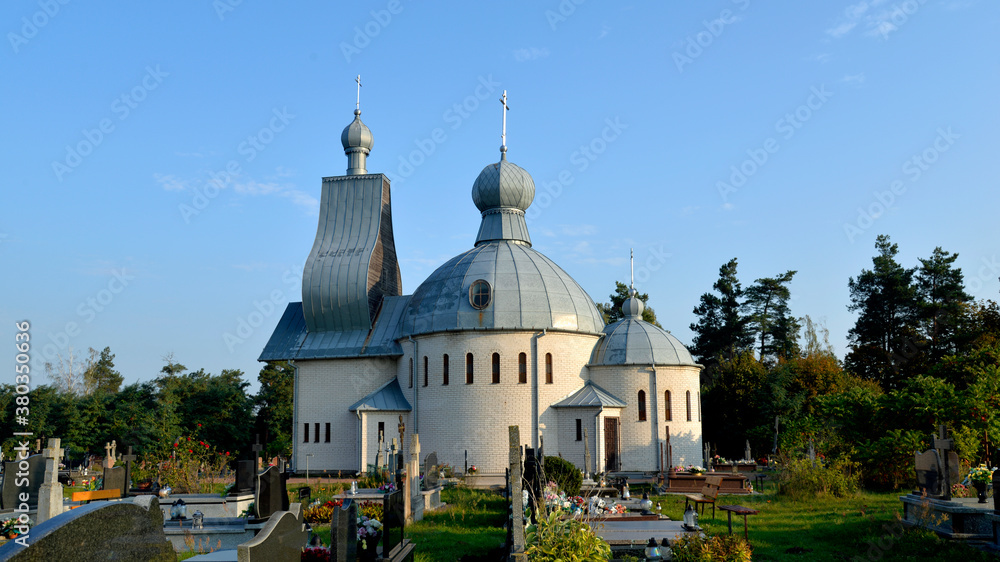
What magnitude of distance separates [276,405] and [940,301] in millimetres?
41193

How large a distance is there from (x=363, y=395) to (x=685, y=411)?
1359 cm

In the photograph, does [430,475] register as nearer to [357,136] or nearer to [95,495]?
[95,495]

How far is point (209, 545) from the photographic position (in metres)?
13.1

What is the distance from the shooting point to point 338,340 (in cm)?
3338

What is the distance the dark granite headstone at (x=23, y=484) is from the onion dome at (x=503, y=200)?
20137 mm

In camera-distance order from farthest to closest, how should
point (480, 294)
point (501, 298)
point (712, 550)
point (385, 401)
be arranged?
point (385, 401) < point (480, 294) < point (501, 298) < point (712, 550)

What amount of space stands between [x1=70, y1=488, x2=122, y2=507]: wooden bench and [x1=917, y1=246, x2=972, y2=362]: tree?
38342 millimetres

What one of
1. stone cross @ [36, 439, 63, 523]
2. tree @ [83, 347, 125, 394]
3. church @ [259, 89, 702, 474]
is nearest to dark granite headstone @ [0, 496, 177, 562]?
stone cross @ [36, 439, 63, 523]

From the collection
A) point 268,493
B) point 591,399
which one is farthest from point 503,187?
point 268,493

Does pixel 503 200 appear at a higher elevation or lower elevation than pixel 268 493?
higher

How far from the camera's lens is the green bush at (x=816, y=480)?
1945cm

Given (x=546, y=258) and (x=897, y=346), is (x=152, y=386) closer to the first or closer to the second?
(x=546, y=258)

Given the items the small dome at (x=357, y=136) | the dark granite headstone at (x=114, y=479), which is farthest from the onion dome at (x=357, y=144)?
the dark granite headstone at (x=114, y=479)

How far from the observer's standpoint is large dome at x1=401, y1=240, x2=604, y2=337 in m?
29.2
